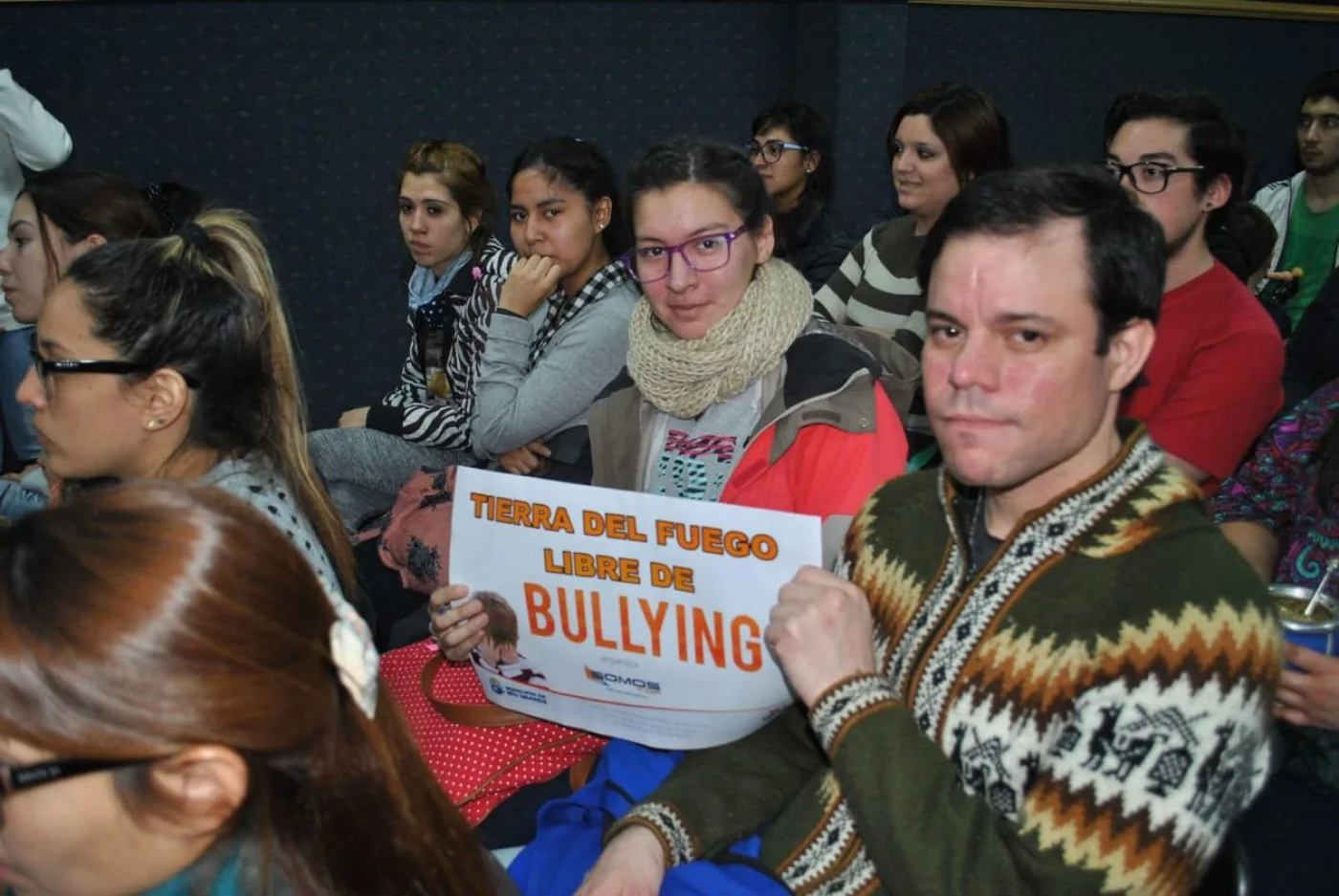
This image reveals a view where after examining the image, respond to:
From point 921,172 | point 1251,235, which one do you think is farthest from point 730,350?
point 1251,235

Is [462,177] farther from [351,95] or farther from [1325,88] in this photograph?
[1325,88]

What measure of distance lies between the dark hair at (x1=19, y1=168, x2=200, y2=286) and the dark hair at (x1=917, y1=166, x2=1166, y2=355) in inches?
91.0

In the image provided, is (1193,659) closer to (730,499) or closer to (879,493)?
(879,493)

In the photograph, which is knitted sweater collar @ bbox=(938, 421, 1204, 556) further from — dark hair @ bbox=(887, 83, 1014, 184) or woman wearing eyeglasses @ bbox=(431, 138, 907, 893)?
dark hair @ bbox=(887, 83, 1014, 184)

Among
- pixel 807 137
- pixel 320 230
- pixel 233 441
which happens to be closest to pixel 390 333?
pixel 320 230

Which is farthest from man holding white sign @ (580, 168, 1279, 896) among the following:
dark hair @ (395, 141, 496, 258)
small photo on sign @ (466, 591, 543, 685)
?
dark hair @ (395, 141, 496, 258)

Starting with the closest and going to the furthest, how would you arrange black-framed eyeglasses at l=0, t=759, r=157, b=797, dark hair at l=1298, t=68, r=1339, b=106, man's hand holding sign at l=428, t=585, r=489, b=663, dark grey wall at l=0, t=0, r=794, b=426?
1. black-framed eyeglasses at l=0, t=759, r=157, b=797
2. man's hand holding sign at l=428, t=585, r=489, b=663
3. dark hair at l=1298, t=68, r=1339, b=106
4. dark grey wall at l=0, t=0, r=794, b=426

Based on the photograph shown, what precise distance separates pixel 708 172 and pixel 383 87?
359 centimetres

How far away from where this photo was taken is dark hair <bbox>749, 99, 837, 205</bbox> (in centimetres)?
429

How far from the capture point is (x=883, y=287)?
139 inches

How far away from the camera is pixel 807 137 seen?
429 centimetres

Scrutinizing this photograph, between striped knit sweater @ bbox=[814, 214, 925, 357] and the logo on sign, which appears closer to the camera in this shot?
the logo on sign

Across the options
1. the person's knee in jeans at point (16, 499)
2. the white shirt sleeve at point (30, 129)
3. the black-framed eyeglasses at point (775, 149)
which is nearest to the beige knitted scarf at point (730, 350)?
the person's knee in jeans at point (16, 499)

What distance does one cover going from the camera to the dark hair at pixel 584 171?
3.17 meters
